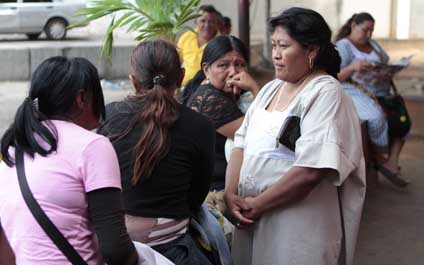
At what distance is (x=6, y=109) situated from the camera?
1041 cm

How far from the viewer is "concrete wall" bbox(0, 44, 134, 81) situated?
511 inches

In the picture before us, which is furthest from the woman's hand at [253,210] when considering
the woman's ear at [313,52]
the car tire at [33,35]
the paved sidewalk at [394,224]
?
the car tire at [33,35]

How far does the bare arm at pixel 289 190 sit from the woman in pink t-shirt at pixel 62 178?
84 cm

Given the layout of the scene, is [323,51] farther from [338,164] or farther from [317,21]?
[338,164]

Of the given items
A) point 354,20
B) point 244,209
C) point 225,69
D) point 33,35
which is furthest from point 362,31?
point 33,35

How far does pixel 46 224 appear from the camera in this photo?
2086 mm

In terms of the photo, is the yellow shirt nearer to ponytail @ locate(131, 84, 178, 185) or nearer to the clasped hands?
the clasped hands

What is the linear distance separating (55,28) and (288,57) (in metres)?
16.7

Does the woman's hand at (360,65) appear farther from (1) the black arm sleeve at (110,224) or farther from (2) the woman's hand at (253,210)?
(1) the black arm sleeve at (110,224)

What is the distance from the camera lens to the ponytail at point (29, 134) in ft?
7.08

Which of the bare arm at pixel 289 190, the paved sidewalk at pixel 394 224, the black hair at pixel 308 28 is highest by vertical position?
the black hair at pixel 308 28

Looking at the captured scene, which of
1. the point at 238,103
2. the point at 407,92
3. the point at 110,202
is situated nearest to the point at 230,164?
the point at 238,103

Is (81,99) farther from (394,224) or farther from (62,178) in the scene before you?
(394,224)

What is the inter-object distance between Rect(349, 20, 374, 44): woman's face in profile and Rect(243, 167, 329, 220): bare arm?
11.5 ft
